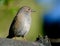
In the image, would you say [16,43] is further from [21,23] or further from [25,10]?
[25,10]

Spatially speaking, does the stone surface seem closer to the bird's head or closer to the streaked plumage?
the streaked plumage

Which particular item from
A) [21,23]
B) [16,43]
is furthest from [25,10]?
[16,43]

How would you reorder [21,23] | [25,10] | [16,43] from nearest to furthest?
[16,43]
[21,23]
[25,10]

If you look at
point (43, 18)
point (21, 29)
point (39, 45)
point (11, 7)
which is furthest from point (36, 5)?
point (39, 45)

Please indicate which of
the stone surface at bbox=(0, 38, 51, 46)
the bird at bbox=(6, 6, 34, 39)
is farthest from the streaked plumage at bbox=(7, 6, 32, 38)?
the stone surface at bbox=(0, 38, 51, 46)

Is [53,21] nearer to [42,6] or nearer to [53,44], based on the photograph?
[42,6]

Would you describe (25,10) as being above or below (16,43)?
above

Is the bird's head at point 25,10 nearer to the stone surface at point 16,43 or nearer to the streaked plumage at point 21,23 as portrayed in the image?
the streaked plumage at point 21,23

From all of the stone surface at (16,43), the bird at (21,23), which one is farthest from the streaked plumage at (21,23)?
the stone surface at (16,43)

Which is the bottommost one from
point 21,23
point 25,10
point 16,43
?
point 16,43
